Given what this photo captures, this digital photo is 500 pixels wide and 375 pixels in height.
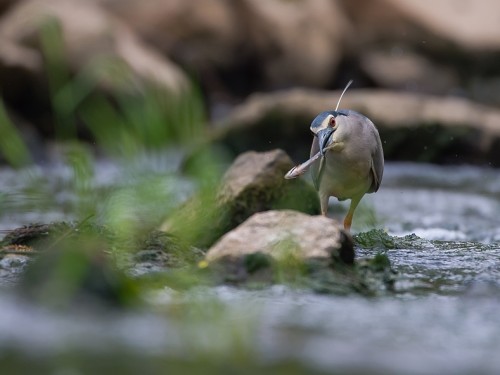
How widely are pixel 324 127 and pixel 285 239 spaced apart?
4.05 ft

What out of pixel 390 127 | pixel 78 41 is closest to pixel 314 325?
pixel 390 127

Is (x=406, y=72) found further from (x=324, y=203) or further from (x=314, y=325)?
(x=314, y=325)

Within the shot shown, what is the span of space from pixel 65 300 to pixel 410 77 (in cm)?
1183

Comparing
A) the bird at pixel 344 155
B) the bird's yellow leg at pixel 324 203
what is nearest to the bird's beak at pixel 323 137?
the bird at pixel 344 155

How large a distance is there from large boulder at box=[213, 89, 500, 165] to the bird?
17.3 feet

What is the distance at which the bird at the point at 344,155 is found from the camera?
5461 millimetres

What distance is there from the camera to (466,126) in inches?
458

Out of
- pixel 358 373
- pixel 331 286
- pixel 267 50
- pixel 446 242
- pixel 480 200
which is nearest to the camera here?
pixel 358 373

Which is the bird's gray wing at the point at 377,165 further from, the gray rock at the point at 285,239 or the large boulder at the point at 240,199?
the gray rock at the point at 285,239

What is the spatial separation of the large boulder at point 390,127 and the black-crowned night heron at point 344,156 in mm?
5291

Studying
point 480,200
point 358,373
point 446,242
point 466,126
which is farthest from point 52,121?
point 358,373

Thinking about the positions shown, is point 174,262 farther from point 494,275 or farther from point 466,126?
point 466,126

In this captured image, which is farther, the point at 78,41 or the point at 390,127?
the point at 78,41

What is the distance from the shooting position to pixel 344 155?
5.66 m
